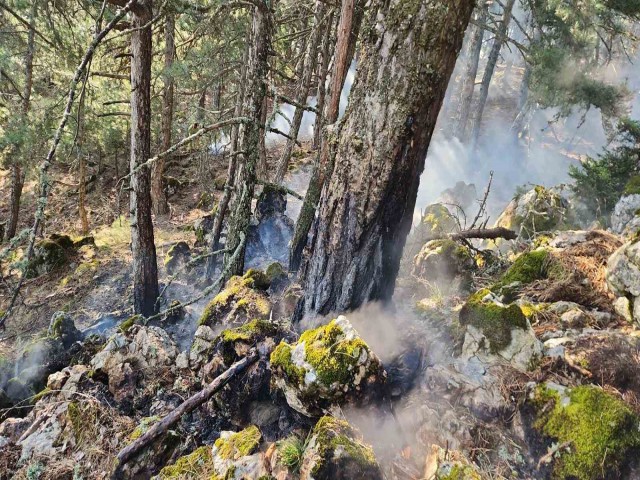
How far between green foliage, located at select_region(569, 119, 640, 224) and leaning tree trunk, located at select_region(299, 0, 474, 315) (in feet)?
23.5

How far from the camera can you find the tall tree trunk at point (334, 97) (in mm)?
5871

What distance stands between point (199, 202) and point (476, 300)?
12.4 meters

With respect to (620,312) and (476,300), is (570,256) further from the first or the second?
(476,300)

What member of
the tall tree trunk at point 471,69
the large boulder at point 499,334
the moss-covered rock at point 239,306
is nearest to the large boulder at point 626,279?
the large boulder at point 499,334

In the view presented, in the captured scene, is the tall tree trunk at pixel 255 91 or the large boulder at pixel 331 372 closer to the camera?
the large boulder at pixel 331 372

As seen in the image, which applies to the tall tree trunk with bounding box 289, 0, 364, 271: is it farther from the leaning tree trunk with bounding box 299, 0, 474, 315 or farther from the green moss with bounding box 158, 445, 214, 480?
the green moss with bounding box 158, 445, 214, 480

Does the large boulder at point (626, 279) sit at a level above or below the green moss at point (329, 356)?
above

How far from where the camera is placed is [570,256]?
4.70m

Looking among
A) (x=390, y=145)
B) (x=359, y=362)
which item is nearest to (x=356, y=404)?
(x=359, y=362)

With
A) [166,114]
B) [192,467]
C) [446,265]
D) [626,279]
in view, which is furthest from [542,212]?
[166,114]

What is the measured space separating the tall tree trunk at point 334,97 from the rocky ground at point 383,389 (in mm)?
1786

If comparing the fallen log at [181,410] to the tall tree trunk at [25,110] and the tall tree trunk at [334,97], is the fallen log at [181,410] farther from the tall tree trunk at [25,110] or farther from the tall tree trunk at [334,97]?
the tall tree trunk at [25,110]

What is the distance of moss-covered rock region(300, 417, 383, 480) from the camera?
2.46 meters

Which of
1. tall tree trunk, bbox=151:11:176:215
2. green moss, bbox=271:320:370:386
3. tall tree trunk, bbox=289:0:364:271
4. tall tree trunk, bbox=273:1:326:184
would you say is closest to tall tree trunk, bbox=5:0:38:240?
tall tree trunk, bbox=151:11:176:215
